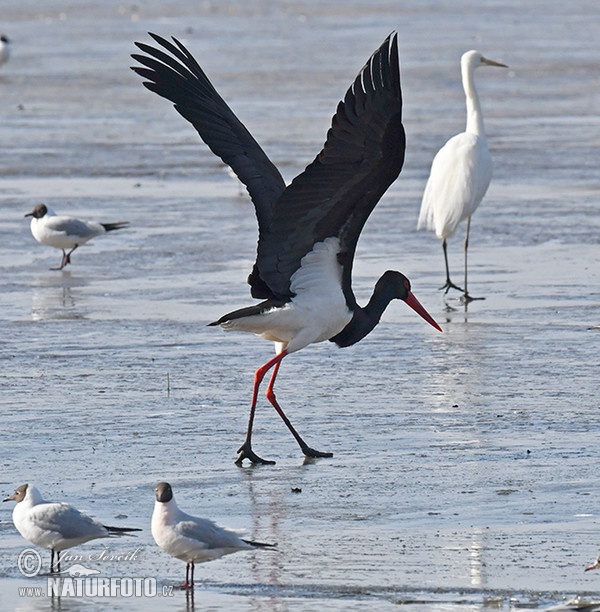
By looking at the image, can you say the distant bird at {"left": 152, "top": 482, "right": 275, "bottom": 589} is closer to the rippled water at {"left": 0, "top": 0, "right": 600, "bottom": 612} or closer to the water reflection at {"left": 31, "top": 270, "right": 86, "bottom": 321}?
the rippled water at {"left": 0, "top": 0, "right": 600, "bottom": 612}

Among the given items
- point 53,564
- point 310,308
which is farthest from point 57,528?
point 310,308

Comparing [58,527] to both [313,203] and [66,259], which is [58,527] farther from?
[66,259]

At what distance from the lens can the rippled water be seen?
268 inches

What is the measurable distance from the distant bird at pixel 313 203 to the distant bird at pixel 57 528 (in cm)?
182

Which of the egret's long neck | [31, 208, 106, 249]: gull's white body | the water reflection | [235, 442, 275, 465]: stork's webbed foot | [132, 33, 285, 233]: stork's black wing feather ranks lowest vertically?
the water reflection

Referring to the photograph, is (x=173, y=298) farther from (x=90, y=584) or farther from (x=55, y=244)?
(x=90, y=584)

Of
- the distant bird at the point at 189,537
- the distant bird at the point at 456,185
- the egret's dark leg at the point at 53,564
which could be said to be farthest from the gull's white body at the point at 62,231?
the distant bird at the point at 189,537

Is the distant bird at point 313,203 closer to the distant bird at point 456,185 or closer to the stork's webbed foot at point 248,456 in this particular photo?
the stork's webbed foot at point 248,456

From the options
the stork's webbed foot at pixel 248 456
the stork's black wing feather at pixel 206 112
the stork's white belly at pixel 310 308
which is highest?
the stork's black wing feather at pixel 206 112

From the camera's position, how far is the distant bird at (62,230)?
580 inches

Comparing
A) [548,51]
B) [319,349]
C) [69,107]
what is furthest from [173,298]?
[548,51]

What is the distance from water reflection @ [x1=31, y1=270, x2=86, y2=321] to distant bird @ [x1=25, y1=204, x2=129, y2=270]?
313mm

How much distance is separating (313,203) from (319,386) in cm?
220

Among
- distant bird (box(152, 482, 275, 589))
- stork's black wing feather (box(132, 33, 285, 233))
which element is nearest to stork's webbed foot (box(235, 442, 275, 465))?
stork's black wing feather (box(132, 33, 285, 233))
